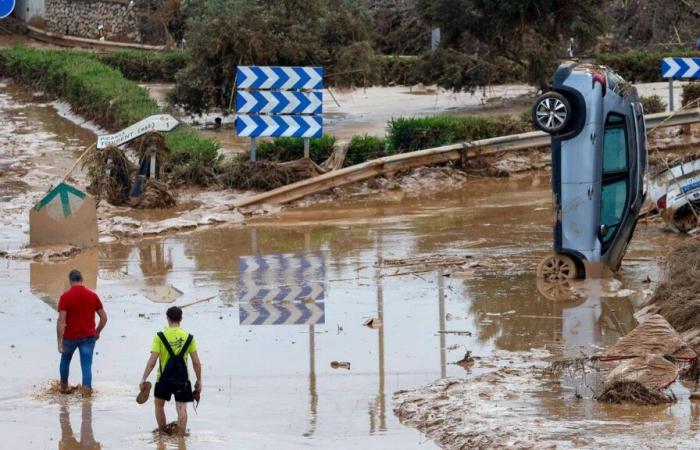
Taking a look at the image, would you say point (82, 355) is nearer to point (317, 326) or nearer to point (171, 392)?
point (171, 392)

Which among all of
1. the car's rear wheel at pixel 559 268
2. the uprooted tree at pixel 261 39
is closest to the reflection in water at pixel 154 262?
the car's rear wheel at pixel 559 268

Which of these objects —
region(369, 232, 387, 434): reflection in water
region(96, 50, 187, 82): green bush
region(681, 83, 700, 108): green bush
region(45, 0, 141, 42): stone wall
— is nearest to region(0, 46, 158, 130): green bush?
region(96, 50, 187, 82): green bush

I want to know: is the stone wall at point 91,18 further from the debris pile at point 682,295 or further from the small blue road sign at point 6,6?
the small blue road sign at point 6,6

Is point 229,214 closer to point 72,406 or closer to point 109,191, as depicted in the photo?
point 109,191

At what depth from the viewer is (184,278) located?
695 inches

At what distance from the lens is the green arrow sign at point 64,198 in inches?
760

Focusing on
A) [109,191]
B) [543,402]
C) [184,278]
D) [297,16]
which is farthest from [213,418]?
[297,16]

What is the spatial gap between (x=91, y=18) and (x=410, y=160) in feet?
115

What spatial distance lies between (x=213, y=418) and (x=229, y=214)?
33.8 feet

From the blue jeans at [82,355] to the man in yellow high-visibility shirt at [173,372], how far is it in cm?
135

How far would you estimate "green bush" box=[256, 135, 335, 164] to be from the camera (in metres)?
24.9

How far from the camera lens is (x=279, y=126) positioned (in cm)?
2406

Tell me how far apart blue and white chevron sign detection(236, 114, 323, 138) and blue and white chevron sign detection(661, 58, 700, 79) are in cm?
881

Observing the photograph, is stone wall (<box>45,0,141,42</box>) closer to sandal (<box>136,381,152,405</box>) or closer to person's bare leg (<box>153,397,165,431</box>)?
sandal (<box>136,381,152,405</box>)
